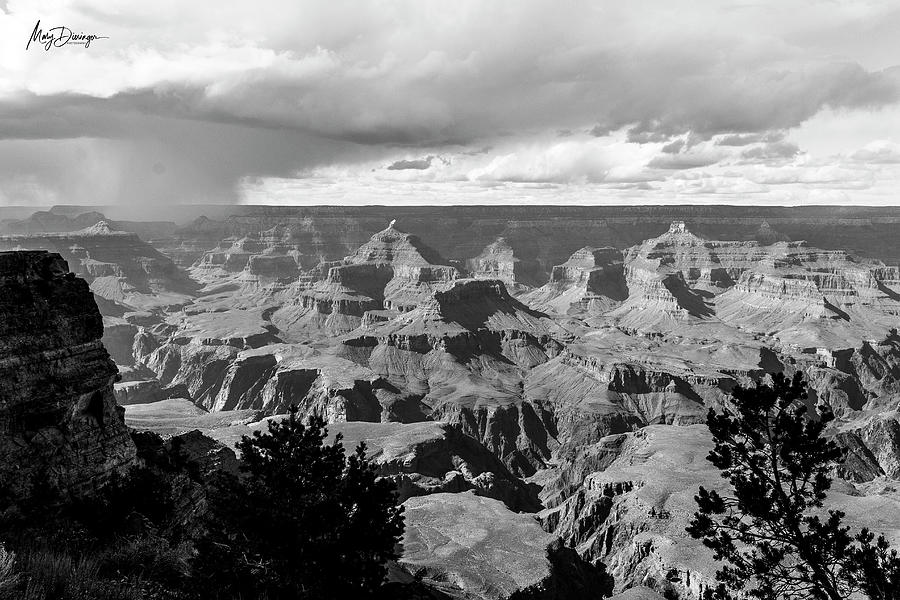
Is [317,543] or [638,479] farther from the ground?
[317,543]

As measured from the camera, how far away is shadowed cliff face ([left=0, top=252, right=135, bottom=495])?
34.9 metres

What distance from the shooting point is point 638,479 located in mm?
100375

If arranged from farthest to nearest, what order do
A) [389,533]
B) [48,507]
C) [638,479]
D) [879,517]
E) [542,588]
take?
1. [638,479]
2. [879,517]
3. [542,588]
4. [48,507]
5. [389,533]

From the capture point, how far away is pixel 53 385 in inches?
1459

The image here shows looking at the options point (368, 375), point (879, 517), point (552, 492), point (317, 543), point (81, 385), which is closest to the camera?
point (317, 543)

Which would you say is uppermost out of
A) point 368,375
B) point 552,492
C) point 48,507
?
point 48,507

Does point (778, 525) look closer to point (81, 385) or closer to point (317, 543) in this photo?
point (317, 543)

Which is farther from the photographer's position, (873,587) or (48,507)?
(48,507)

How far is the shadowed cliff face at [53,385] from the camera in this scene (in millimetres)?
34938

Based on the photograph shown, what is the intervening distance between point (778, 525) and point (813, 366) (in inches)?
7988

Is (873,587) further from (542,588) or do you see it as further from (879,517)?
(879,517)

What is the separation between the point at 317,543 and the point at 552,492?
4478 inches

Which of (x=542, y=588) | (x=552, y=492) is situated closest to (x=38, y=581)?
(x=542, y=588)

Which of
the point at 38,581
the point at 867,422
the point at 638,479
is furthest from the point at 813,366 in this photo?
the point at 38,581
